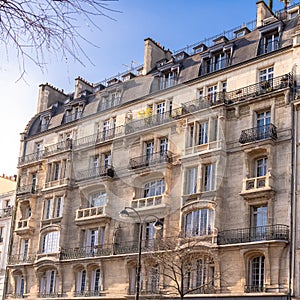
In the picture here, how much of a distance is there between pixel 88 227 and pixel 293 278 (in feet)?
54.2

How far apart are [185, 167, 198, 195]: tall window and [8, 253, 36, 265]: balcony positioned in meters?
15.1

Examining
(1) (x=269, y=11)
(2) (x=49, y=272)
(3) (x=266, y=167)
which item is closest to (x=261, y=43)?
(1) (x=269, y=11)

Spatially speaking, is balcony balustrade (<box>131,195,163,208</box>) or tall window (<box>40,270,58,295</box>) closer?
balcony balustrade (<box>131,195,163,208</box>)

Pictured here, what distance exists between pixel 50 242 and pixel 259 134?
1854cm

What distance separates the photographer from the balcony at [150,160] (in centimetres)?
3774

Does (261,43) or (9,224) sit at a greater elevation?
(261,43)

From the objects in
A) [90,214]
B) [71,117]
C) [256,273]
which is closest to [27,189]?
[71,117]

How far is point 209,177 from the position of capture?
3494 cm

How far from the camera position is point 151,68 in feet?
146

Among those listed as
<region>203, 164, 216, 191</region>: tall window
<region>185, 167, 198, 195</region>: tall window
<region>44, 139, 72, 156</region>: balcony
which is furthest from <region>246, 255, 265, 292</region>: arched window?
<region>44, 139, 72, 156</region>: balcony

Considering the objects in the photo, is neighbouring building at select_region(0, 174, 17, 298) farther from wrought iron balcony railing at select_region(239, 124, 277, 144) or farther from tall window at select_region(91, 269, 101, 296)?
wrought iron balcony railing at select_region(239, 124, 277, 144)

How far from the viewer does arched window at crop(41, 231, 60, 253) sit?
4291 cm

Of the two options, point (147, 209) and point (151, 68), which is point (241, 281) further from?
point (151, 68)

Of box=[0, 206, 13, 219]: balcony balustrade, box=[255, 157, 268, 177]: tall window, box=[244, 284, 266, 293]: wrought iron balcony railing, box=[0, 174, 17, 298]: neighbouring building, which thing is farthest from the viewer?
box=[0, 206, 13, 219]: balcony balustrade
